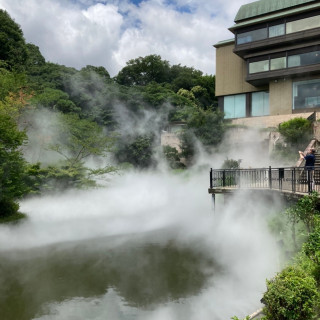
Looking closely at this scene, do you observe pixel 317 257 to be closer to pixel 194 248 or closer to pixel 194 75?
pixel 194 248

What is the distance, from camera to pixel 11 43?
34.6m

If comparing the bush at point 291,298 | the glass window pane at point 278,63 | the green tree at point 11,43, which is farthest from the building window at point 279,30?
the bush at point 291,298

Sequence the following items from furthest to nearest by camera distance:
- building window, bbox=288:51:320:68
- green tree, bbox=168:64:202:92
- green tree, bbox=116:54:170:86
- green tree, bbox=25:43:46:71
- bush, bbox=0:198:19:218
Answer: green tree, bbox=116:54:170:86
green tree, bbox=168:64:202:92
green tree, bbox=25:43:46:71
building window, bbox=288:51:320:68
bush, bbox=0:198:19:218

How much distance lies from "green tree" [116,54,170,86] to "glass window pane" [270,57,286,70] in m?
27.8

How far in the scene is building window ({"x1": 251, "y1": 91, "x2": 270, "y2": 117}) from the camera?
28.9 meters

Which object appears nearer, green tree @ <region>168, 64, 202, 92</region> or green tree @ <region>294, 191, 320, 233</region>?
green tree @ <region>294, 191, 320, 233</region>

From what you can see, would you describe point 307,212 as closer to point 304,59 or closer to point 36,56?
point 304,59

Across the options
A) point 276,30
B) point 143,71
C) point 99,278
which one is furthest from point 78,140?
point 143,71

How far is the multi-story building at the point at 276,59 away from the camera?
24.7 m

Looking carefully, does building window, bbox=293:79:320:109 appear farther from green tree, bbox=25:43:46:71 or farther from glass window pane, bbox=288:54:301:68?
green tree, bbox=25:43:46:71

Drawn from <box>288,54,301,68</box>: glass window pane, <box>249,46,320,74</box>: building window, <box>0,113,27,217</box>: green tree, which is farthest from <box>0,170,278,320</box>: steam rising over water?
<box>288,54,301,68</box>: glass window pane

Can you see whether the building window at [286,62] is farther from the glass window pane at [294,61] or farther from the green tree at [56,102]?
the green tree at [56,102]

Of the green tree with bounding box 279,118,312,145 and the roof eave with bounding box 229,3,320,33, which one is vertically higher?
the roof eave with bounding box 229,3,320,33

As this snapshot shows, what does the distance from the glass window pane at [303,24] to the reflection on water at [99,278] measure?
21232mm
